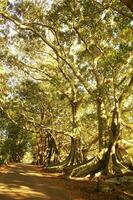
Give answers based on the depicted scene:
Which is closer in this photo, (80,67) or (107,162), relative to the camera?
(107,162)

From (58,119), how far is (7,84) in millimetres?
10258

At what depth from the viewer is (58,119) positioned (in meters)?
47.5

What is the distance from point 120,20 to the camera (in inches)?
714

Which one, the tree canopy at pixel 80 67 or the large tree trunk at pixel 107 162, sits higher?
the tree canopy at pixel 80 67

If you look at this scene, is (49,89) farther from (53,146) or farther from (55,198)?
(55,198)

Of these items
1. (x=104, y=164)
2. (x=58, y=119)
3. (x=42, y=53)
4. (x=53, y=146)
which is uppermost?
(x=42, y=53)

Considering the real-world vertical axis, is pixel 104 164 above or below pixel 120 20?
below

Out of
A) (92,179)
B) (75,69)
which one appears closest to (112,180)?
(92,179)

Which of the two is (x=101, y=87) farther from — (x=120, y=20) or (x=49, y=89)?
(x=49, y=89)

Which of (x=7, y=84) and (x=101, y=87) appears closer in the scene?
(x=101, y=87)

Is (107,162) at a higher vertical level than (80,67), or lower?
lower

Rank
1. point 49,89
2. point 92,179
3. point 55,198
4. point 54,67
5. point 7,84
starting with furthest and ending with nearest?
Result: point 49,89 → point 7,84 → point 54,67 → point 92,179 → point 55,198

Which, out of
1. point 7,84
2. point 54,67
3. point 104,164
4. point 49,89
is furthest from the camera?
point 49,89

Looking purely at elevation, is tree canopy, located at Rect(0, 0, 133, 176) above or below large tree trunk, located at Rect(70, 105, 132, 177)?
above
